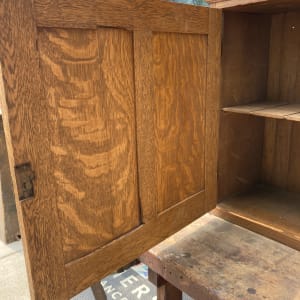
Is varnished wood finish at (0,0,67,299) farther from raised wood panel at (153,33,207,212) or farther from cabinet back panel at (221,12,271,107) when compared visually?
cabinet back panel at (221,12,271,107)

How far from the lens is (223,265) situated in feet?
3.50

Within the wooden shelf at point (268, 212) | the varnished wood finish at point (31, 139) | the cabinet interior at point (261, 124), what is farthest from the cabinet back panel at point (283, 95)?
the varnished wood finish at point (31, 139)

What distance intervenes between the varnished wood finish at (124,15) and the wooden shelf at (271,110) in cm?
35

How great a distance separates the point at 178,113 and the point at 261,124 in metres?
0.77

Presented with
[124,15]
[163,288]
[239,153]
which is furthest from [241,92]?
[163,288]

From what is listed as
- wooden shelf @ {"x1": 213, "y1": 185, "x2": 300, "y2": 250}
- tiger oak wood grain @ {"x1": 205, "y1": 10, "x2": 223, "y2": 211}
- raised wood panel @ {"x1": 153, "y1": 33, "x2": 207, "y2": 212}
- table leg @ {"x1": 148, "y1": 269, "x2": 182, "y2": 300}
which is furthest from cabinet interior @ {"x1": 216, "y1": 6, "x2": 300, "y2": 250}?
table leg @ {"x1": 148, "y1": 269, "x2": 182, "y2": 300}

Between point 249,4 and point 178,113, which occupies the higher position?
point 249,4

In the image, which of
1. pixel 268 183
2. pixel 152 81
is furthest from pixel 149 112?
pixel 268 183

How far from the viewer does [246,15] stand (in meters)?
1.32

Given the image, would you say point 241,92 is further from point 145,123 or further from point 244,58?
point 145,123

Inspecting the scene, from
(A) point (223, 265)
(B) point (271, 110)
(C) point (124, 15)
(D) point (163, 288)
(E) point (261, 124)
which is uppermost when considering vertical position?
(C) point (124, 15)

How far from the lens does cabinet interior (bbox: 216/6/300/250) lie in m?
1.26

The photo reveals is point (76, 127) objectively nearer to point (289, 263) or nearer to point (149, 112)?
point (149, 112)

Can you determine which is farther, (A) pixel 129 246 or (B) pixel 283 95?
(B) pixel 283 95
